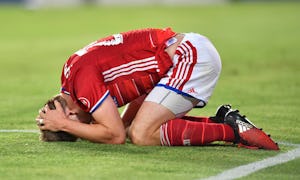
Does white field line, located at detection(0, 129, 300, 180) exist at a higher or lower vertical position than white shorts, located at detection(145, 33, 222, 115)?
lower

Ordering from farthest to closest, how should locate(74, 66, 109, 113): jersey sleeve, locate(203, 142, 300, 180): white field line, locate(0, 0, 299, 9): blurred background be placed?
1. locate(0, 0, 299, 9): blurred background
2. locate(74, 66, 109, 113): jersey sleeve
3. locate(203, 142, 300, 180): white field line

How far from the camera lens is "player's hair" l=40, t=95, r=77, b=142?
320 inches

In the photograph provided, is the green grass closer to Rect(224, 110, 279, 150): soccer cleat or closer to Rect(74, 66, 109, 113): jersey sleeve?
Rect(224, 110, 279, 150): soccer cleat

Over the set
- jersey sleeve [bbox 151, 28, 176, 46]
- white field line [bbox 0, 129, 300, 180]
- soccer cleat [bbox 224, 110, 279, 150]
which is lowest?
white field line [bbox 0, 129, 300, 180]

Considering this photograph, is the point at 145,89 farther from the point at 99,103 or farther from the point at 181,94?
the point at 99,103

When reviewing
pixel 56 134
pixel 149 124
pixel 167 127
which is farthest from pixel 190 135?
pixel 56 134

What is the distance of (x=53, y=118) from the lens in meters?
8.02

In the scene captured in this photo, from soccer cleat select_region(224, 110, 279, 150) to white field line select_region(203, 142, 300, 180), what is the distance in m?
0.19

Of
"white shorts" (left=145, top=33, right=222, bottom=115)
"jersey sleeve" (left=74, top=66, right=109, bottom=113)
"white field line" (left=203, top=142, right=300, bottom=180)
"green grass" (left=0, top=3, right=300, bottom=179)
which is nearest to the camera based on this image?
"white field line" (left=203, top=142, right=300, bottom=180)

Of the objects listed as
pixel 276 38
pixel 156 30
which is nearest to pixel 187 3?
pixel 276 38

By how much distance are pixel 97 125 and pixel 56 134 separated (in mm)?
450

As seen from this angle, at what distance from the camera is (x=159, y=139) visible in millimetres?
8047

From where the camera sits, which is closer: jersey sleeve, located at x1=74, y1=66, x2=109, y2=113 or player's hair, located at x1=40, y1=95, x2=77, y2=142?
jersey sleeve, located at x1=74, y1=66, x2=109, y2=113

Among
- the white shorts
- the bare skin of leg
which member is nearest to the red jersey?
the white shorts
